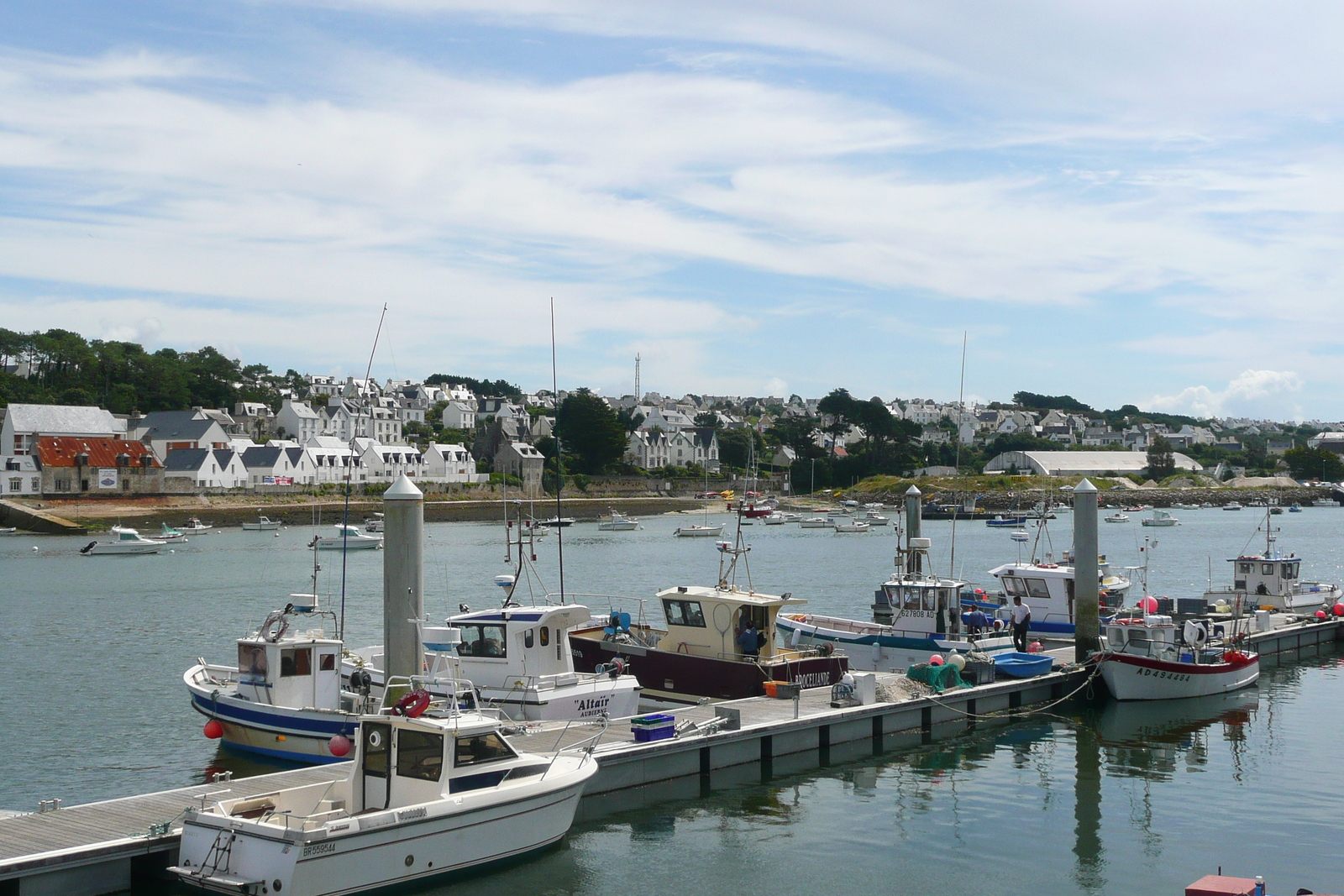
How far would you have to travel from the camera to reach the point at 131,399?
126m

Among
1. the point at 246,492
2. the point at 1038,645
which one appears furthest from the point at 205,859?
the point at 246,492

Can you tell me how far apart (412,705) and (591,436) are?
117m

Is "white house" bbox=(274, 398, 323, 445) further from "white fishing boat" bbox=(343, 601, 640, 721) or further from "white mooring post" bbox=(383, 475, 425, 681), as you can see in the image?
"white mooring post" bbox=(383, 475, 425, 681)

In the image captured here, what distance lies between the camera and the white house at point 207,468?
102 metres

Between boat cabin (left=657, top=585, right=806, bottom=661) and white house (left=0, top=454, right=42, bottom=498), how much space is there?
287 ft

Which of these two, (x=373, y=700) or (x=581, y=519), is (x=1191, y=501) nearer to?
(x=581, y=519)

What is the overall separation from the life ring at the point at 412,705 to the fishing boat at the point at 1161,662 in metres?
15.8

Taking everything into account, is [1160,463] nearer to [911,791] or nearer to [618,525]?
[618,525]

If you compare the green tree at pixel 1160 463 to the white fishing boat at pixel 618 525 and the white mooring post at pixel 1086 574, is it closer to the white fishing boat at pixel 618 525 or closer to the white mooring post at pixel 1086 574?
the white fishing boat at pixel 618 525

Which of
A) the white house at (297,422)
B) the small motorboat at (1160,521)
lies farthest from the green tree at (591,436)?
the small motorboat at (1160,521)

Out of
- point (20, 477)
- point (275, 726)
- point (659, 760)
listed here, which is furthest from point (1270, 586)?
point (20, 477)

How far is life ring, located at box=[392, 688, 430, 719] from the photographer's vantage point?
1303 centimetres

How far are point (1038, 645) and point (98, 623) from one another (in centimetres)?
3106

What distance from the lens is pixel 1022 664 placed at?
23.5 metres
